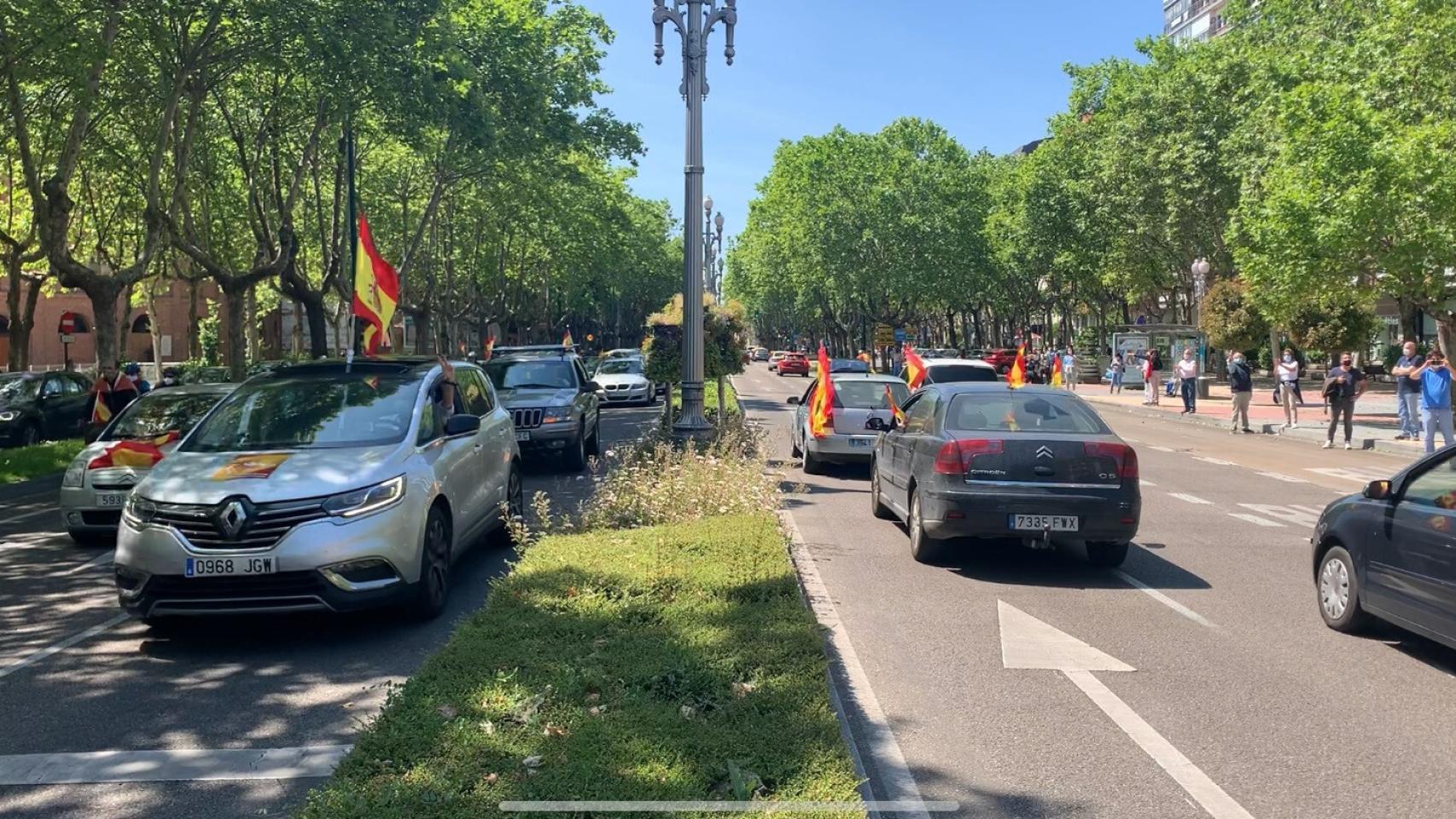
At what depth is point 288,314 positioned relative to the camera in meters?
79.0

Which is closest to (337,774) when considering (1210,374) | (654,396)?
(654,396)

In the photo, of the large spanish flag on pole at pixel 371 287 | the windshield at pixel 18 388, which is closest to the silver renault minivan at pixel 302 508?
the large spanish flag on pole at pixel 371 287

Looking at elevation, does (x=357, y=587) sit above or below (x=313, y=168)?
below

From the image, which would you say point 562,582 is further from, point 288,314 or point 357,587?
point 288,314

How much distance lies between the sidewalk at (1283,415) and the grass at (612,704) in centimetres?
1798

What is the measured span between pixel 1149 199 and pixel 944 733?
132ft

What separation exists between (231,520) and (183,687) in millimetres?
949

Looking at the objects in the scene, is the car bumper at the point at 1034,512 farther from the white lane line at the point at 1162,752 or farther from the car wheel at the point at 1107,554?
the white lane line at the point at 1162,752

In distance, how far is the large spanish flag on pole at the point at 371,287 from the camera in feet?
37.6

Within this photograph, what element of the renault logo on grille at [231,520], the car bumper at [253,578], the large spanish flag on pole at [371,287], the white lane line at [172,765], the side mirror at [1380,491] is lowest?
the white lane line at [172,765]

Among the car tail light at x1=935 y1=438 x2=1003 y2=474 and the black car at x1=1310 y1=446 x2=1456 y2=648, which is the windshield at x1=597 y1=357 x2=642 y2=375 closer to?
the car tail light at x1=935 y1=438 x2=1003 y2=474

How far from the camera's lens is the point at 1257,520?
39.1 ft

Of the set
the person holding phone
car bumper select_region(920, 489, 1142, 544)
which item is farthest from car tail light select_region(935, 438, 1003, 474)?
the person holding phone

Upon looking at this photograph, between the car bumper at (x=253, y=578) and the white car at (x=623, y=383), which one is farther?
the white car at (x=623, y=383)
